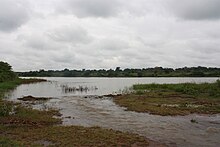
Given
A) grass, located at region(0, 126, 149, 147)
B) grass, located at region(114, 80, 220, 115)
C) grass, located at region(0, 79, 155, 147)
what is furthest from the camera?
grass, located at region(114, 80, 220, 115)

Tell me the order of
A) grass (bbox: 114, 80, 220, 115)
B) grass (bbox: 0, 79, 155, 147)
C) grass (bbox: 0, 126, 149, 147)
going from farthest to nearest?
grass (bbox: 114, 80, 220, 115)
grass (bbox: 0, 126, 149, 147)
grass (bbox: 0, 79, 155, 147)

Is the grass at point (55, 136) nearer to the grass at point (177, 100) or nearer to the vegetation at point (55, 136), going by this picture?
the vegetation at point (55, 136)

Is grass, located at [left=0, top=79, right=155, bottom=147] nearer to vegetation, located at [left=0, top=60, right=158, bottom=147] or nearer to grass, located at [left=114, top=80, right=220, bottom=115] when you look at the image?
vegetation, located at [left=0, top=60, right=158, bottom=147]

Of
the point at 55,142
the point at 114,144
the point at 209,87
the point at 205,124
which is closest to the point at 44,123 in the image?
the point at 55,142

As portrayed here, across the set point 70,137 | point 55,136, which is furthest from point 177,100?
point 55,136

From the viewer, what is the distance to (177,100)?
33.1 m

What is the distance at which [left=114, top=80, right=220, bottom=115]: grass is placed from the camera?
25.5 m

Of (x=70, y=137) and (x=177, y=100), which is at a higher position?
(x=177, y=100)

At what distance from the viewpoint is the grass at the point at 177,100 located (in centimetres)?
2552

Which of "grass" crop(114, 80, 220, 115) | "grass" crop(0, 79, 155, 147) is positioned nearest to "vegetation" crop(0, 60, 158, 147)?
"grass" crop(0, 79, 155, 147)

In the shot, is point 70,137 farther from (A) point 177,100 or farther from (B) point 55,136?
(A) point 177,100

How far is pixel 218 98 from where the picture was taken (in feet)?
114

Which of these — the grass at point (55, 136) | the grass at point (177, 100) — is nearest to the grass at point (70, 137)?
the grass at point (55, 136)

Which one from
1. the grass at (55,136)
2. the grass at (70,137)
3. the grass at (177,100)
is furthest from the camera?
the grass at (177,100)
